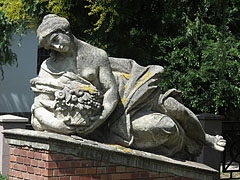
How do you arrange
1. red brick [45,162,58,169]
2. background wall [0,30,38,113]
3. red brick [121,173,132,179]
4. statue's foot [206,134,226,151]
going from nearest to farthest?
red brick [45,162,58,169] < red brick [121,173,132,179] < statue's foot [206,134,226,151] < background wall [0,30,38,113]

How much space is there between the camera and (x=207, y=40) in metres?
10.7

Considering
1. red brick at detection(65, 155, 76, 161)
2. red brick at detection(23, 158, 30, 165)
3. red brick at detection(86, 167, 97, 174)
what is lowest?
red brick at detection(86, 167, 97, 174)

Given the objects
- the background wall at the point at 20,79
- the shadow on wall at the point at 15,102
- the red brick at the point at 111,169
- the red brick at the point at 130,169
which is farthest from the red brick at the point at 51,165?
the shadow on wall at the point at 15,102

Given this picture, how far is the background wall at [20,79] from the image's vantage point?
18.7m

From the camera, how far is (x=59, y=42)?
5418 millimetres

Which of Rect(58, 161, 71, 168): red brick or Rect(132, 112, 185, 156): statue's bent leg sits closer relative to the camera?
Rect(58, 161, 71, 168): red brick

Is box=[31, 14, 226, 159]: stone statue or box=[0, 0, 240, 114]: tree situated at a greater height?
box=[0, 0, 240, 114]: tree

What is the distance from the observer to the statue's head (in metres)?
5.39

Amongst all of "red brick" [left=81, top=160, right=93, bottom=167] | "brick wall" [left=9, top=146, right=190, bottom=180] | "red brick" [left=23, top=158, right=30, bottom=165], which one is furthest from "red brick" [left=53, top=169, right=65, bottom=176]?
"red brick" [left=23, top=158, right=30, bottom=165]

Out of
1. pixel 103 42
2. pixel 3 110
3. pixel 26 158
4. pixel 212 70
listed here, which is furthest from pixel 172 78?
pixel 3 110

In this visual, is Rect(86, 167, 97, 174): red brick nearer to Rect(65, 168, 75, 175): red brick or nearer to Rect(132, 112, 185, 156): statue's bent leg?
Rect(65, 168, 75, 175): red brick

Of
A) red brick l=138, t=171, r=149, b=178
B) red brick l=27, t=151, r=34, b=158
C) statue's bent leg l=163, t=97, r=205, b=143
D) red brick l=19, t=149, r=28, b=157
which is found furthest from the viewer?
statue's bent leg l=163, t=97, r=205, b=143

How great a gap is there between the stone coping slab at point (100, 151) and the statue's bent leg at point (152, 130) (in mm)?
130

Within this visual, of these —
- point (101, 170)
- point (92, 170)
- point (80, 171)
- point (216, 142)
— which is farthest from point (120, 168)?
point (216, 142)
